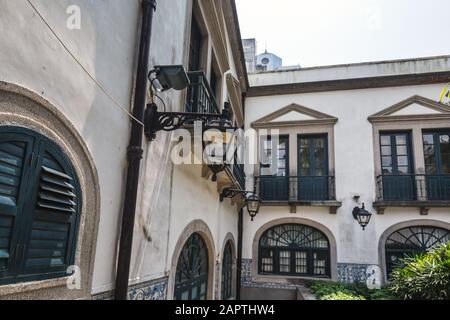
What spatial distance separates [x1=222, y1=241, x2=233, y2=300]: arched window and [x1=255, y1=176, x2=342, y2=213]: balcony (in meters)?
2.38

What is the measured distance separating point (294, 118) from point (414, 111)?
13.6ft

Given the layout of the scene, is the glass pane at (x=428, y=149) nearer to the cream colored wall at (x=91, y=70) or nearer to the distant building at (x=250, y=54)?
the distant building at (x=250, y=54)

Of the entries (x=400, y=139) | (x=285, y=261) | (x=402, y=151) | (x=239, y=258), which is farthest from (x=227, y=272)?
(x=400, y=139)

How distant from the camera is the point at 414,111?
12039mm

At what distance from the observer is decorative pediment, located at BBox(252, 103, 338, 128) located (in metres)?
12.7

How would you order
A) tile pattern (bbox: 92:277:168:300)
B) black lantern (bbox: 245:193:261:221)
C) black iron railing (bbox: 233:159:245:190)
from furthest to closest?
black lantern (bbox: 245:193:261:221), black iron railing (bbox: 233:159:245:190), tile pattern (bbox: 92:277:168:300)

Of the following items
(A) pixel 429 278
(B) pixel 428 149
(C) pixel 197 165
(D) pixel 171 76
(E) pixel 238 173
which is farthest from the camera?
(B) pixel 428 149

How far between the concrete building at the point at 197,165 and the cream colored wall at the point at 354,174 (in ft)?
0.15

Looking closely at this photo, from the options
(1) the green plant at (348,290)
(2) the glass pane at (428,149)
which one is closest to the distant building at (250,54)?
(2) the glass pane at (428,149)

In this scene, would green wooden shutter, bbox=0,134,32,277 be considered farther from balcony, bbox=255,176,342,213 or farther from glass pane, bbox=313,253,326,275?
glass pane, bbox=313,253,326,275

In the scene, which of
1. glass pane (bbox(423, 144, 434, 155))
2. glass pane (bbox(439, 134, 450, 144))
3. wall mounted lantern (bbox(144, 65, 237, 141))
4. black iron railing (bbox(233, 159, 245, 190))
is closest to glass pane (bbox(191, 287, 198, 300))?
black iron railing (bbox(233, 159, 245, 190))

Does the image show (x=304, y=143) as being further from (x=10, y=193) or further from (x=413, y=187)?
(x=10, y=193)

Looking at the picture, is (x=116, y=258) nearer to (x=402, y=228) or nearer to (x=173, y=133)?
(x=173, y=133)

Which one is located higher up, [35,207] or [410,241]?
[35,207]
